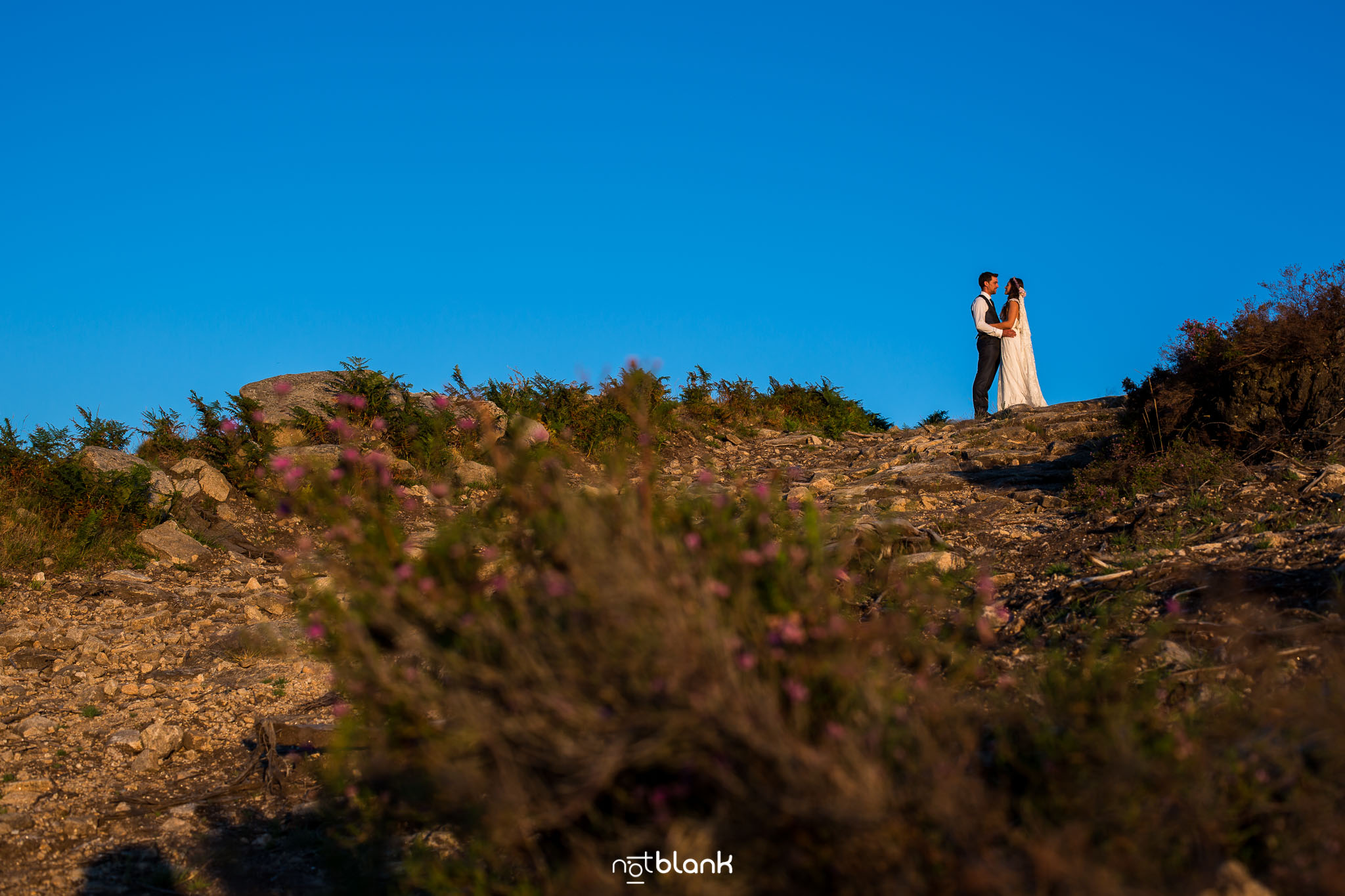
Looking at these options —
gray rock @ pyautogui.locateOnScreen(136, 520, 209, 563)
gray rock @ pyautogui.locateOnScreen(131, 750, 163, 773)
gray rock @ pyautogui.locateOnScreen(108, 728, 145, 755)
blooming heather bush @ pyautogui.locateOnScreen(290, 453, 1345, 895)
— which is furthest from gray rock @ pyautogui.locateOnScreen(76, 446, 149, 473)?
blooming heather bush @ pyautogui.locateOnScreen(290, 453, 1345, 895)

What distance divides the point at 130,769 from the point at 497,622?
4132 mm

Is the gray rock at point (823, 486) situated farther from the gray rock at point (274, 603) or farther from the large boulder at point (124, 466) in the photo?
the large boulder at point (124, 466)

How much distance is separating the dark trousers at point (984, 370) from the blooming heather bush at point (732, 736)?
12266 mm

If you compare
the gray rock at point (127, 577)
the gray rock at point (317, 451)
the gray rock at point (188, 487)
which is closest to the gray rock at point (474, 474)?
the gray rock at point (317, 451)

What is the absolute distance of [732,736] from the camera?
2.03 meters

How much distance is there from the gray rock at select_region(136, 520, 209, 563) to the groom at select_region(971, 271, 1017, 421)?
11.0 m

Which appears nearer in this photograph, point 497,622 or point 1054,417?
point 497,622

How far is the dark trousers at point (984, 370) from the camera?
14.4 m

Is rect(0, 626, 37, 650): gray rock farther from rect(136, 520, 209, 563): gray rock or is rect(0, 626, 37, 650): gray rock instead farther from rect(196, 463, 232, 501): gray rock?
rect(196, 463, 232, 501): gray rock

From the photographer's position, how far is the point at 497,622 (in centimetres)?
225

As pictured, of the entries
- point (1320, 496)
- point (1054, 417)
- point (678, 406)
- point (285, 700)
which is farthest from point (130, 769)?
point (1054, 417)

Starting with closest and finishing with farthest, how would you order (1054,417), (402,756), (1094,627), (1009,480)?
(402,756)
(1094,627)
(1009,480)
(1054,417)

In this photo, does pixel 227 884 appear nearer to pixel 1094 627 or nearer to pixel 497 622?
pixel 497 622

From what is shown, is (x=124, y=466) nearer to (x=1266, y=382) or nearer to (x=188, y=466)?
(x=188, y=466)
